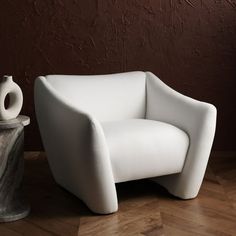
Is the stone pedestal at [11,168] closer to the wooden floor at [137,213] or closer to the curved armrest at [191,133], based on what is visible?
the wooden floor at [137,213]

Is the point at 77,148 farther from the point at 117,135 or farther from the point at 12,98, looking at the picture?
the point at 12,98

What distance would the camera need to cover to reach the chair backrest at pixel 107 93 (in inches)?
98.8

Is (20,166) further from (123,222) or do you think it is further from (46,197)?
(123,222)

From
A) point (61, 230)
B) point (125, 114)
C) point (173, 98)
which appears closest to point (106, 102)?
point (125, 114)

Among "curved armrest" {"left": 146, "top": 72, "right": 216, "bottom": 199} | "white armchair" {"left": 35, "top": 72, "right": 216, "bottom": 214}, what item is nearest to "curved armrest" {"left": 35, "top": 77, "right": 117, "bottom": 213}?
"white armchair" {"left": 35, "top": 72, "right": 216, "bottom": 214}

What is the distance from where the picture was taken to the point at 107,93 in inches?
103

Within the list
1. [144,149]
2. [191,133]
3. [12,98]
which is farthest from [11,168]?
[191,133]

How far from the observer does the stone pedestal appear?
2125mm

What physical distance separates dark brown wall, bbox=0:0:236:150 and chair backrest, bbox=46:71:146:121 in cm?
40

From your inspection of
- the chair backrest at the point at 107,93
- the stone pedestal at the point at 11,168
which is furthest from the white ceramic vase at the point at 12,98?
the chair backrest at the point at 107,93

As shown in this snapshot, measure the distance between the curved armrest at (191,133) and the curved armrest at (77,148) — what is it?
402mm

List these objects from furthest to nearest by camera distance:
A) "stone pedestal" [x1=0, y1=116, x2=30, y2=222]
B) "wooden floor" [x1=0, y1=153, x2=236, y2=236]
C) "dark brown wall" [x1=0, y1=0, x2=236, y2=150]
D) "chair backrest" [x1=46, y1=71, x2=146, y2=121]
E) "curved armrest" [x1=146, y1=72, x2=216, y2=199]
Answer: "dark brown wall" [x1=0, y1=0, x2=236, y2=150], "chair backrest" [x1=46, y1=71, x2=146, y2=121], "curved armrest" [x1=146, y1=72, x2=216, y2=199], "stone pedestal" [x1=0, y1=116, x2=30, y2=222], "wooden floor" [x1=0, y1=153, x2=236, y2=236]

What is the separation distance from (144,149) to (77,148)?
33 centimetres

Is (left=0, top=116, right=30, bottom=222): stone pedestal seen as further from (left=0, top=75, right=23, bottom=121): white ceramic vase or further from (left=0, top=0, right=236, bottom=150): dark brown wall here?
(left=0, top=0, right=236, bottom=150): dark brown wall
